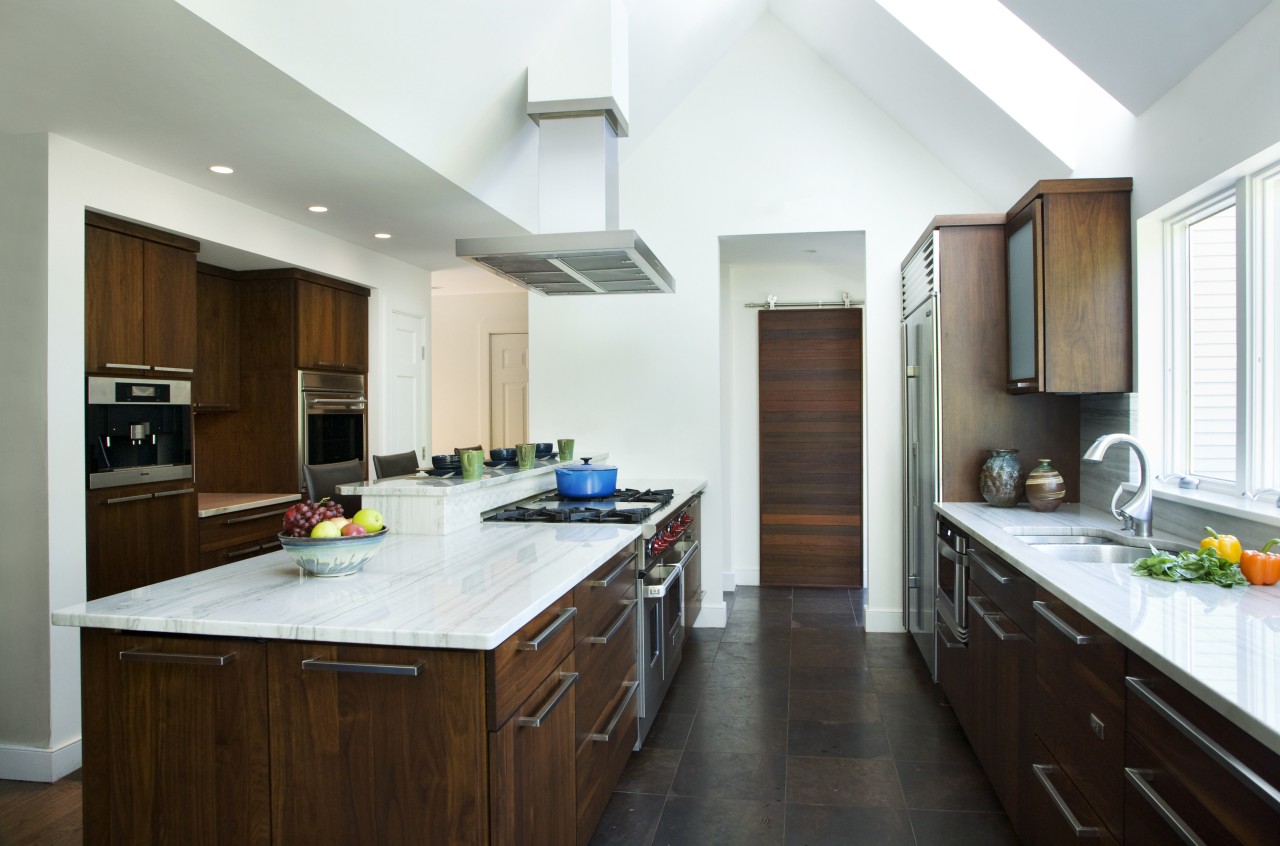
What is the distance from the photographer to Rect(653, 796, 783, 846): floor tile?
2.49 meters

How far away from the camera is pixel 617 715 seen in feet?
8.82

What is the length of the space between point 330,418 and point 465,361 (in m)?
3.35

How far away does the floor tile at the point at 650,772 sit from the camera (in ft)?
9.35

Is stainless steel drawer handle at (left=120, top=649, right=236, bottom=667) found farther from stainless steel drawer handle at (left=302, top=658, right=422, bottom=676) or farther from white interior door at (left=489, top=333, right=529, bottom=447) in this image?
white interior door at (left=489, top=333, right=529, bottom=447)

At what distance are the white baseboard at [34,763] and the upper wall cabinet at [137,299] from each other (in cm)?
140

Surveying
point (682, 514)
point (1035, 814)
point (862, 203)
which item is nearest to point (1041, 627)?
point (1035, 814)

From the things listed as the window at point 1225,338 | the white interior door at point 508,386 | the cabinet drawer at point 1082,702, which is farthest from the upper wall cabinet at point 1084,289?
the white interior door at point 508,386

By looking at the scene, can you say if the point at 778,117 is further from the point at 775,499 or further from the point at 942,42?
the point at 775,499

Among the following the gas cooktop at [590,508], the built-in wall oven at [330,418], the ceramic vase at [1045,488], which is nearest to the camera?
the gas cooktop at [590,508]

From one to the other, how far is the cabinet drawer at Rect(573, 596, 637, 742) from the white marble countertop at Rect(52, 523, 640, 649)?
0.84 ft

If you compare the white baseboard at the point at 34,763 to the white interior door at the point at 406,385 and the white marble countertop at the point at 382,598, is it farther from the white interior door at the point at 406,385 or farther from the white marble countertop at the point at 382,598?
the white interior door at the point at 406,385

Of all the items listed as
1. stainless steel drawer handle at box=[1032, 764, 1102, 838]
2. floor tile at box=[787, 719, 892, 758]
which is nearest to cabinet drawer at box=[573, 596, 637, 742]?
floor tile at box=[787, 719, 892, 758]

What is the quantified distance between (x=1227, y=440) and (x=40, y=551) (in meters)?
4.08

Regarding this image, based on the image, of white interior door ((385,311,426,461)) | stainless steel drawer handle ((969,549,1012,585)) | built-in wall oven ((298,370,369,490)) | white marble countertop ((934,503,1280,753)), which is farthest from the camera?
white interior door ((385,311,426,461))
